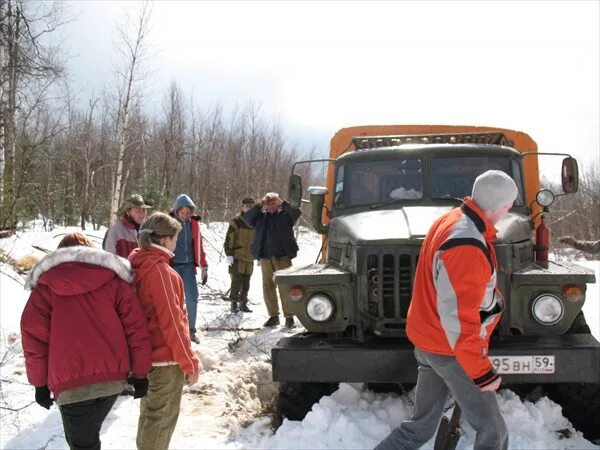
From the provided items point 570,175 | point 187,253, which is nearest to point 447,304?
point 570,175

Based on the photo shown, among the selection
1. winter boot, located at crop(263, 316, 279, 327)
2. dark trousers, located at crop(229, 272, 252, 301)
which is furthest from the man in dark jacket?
dark trousers, located at crop(229, 272, 252, 301)

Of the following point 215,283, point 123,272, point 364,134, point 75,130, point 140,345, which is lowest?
point 215,283

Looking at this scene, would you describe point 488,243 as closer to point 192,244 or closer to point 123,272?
point 123,272

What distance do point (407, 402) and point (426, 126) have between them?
13.2 ft

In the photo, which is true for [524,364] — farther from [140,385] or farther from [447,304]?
[140,385]

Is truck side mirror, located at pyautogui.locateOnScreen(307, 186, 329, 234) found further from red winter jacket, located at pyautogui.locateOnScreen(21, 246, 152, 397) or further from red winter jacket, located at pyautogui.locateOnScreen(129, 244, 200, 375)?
red winter jacket, located at pyautogui.locateOnScreen(21, 246, 152, 397)

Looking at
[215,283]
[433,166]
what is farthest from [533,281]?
[215,283]

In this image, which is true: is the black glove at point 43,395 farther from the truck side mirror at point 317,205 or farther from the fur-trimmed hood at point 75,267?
the truck side mirror at point 317,205

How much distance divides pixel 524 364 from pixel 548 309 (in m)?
0.48

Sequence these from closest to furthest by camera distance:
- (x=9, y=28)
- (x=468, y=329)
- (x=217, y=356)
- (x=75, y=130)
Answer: (x=468, y=329), (x=217, y=356), (x=9, y=28), (x=75, y=130)

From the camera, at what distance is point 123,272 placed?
2918mm

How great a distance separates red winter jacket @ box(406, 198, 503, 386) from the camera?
102 inches

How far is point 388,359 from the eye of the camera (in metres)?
3.78

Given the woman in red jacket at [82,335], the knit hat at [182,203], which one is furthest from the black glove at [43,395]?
the knit hat at [182,203]
